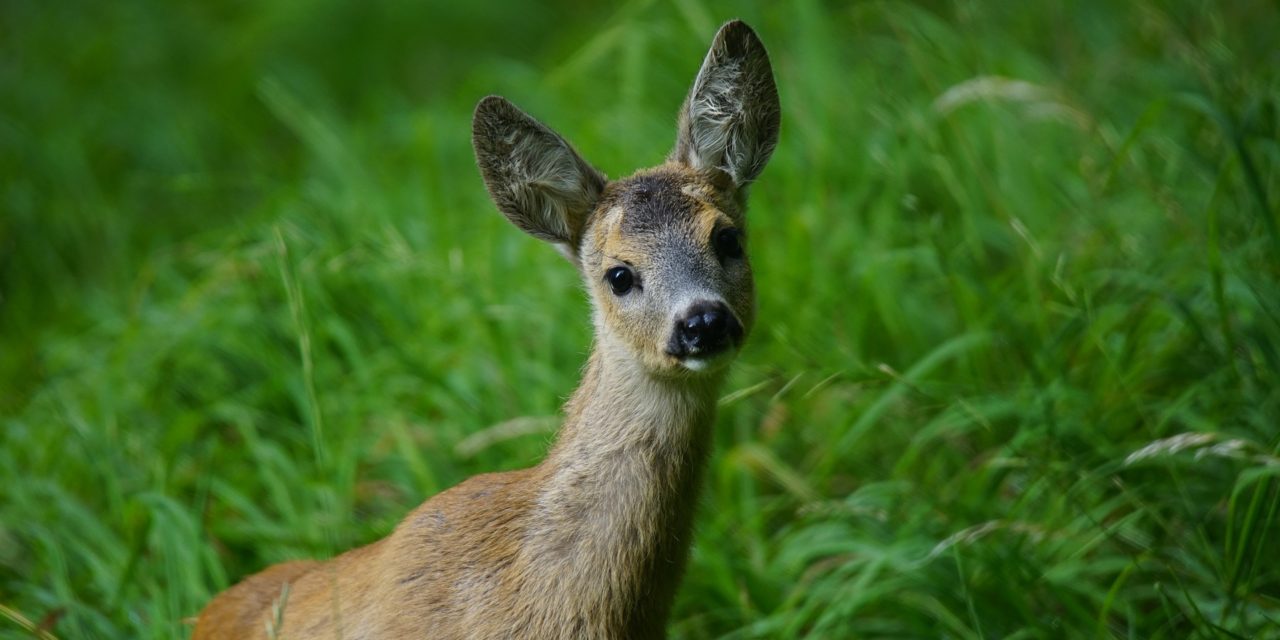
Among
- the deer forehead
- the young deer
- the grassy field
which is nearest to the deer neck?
the young deer

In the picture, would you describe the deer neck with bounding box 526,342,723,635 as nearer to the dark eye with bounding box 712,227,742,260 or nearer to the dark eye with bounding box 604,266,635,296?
the dark eye with bounding box 604,266,635,296

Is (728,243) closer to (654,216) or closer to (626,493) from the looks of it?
(654,216)

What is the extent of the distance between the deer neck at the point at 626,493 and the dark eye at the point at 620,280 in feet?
0.50

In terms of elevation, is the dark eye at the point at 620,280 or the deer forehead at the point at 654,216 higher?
the deer forehead at the point at 654,216

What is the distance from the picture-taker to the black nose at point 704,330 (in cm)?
313

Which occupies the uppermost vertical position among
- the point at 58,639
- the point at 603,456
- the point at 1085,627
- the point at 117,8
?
the point at 117,8

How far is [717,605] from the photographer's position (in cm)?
425

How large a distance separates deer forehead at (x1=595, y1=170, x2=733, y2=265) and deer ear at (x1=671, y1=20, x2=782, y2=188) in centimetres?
21

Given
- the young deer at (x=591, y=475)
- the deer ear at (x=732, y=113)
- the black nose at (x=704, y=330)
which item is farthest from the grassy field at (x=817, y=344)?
the deer ear at (x=732, y=113)

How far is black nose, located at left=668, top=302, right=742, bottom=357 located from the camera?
3.13 meters

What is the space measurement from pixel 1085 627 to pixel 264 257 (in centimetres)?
296

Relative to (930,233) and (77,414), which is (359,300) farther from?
(930,233)

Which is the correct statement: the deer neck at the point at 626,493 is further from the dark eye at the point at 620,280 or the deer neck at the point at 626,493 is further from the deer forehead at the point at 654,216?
the deer forehead at the point at 654,216

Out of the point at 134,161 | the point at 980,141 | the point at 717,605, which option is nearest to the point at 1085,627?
the point at 717,605
